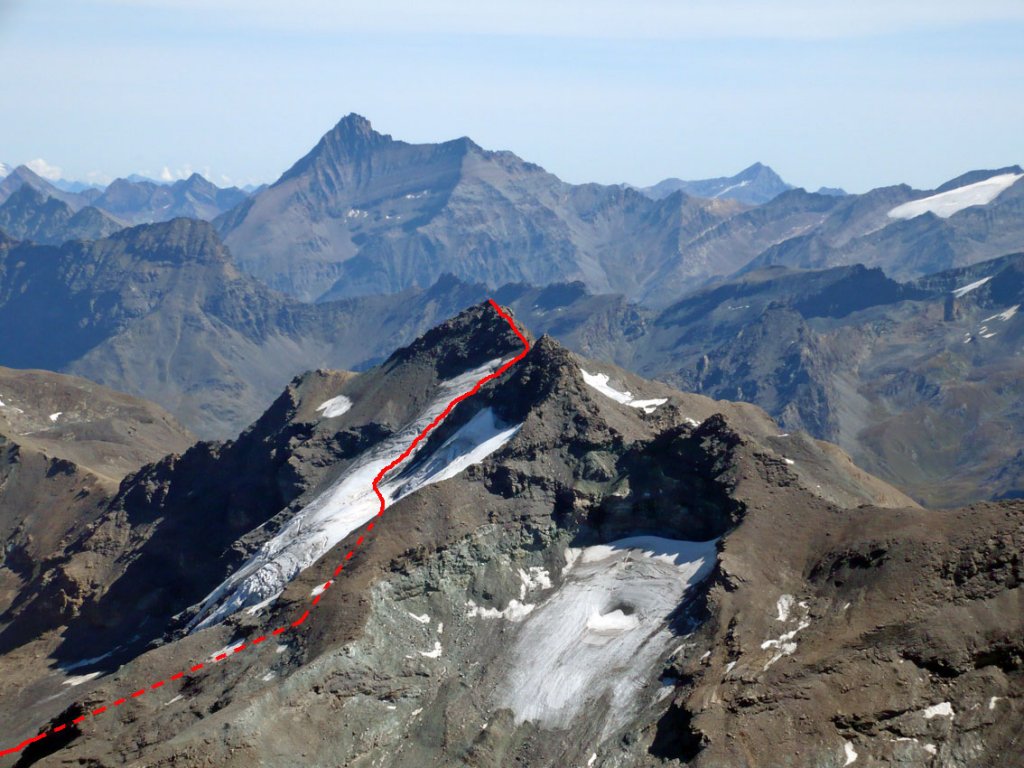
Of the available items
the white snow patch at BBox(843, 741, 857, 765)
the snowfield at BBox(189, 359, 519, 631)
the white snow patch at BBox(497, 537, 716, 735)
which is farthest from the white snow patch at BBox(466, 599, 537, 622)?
the white snow patch at BBox(843, 741, 857, 765)

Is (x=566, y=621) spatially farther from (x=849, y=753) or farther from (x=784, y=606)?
(x=849, y=753)

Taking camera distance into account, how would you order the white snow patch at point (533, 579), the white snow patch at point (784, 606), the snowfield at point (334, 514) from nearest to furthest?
the white snow patch at point (784, 606)
the white snow patch at point (533, 579)
the snowfield at point (334, 514)

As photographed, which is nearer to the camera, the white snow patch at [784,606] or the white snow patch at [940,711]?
the white snow patch at [940,711]

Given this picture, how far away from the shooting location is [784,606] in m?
86.1

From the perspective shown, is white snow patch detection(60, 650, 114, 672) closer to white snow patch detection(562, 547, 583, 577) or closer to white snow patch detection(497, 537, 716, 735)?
white snow patch detection(497, 537, 716, 735)

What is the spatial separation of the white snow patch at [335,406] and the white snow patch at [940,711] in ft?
347

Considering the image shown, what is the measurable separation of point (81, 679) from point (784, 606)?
8605 cm

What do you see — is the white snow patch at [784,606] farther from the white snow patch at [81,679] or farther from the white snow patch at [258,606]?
the white snow patch at [81,679]

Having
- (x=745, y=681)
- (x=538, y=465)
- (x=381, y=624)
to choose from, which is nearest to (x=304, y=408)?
(x=538, y=465)

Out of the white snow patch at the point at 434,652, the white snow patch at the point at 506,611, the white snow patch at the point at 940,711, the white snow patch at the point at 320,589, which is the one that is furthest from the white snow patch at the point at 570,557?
the white snow patch at the point at 940,711

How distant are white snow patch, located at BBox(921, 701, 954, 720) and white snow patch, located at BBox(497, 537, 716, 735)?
23.1m

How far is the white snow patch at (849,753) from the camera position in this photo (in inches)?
2746

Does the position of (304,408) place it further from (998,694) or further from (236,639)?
(998,694)

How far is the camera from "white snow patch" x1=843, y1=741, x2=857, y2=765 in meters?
69.8
